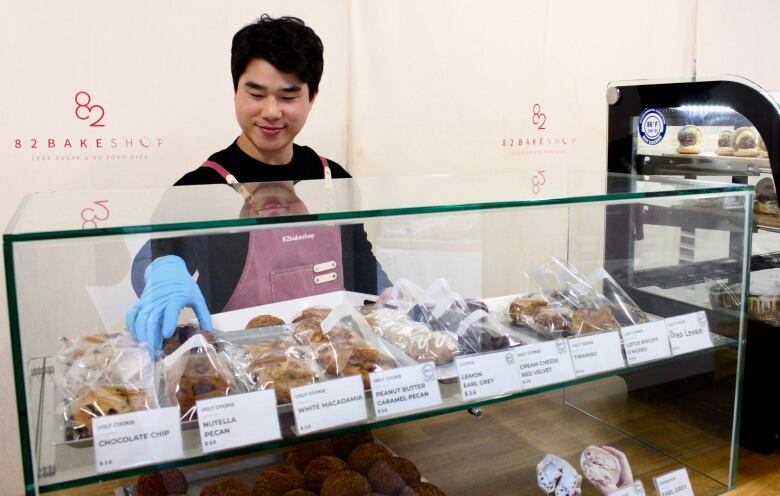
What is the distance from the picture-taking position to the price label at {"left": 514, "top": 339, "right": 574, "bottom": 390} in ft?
3.30

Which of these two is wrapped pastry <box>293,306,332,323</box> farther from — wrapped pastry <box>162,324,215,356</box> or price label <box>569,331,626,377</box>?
price label <box>569,331,626,377</box>

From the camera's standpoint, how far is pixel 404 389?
0.92m

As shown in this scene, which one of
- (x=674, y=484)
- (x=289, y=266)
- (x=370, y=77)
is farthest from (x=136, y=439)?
(x=370, y=77)

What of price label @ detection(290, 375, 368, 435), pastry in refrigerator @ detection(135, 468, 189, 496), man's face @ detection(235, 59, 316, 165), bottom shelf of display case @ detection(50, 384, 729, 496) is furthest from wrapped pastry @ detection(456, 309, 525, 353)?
man's face @ detection(235, 59, 316, 165)

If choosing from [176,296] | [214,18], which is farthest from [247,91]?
[176,296]

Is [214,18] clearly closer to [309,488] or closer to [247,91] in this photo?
[247,91]

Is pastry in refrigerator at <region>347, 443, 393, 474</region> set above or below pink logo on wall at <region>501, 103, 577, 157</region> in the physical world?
below

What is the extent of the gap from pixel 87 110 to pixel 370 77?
0.99 m

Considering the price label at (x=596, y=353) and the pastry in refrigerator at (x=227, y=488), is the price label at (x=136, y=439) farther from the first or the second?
the price label at (x=596, y=353)

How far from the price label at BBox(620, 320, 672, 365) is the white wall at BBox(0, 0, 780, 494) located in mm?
375

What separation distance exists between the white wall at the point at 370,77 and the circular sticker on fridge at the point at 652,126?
32cm

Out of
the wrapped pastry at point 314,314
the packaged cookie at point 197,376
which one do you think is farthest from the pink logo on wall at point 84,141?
the packaged cookie at point 197,376

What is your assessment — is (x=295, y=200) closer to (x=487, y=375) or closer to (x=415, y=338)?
(x=415, y=338)

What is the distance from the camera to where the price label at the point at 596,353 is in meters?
1.07
